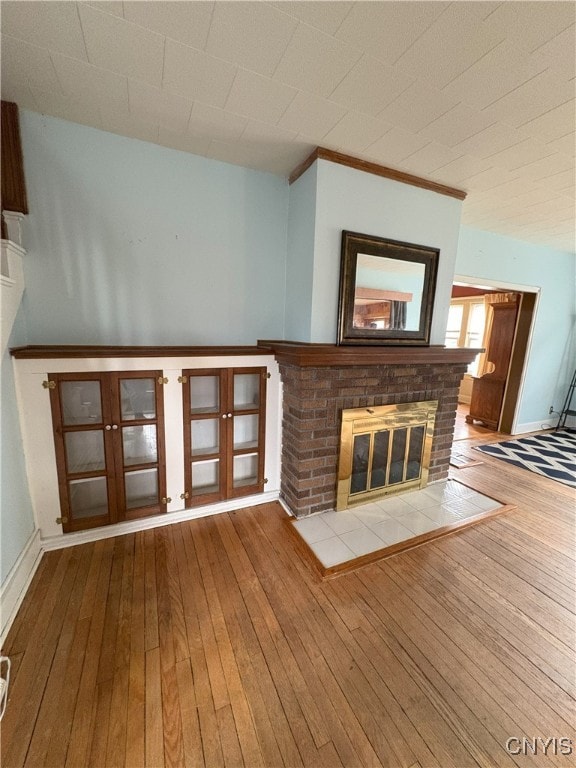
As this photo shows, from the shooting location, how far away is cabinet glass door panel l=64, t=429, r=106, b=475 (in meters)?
1.82

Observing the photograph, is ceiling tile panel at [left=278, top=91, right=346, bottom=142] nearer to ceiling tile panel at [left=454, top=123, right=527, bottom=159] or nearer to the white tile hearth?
ceiling tile panel at [left=454, top=123, right=527, bottom=159]

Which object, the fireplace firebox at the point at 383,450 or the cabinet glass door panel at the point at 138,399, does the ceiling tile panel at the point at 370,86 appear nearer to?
the fireplace firebox at the point at 383,450

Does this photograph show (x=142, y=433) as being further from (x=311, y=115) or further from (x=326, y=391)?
(x=311, y=115)

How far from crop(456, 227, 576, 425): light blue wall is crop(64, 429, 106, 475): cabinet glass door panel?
383 cm

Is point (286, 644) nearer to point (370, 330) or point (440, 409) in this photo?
point (370, 330)

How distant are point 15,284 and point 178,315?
0.88m

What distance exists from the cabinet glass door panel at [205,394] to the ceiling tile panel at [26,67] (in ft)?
5.44

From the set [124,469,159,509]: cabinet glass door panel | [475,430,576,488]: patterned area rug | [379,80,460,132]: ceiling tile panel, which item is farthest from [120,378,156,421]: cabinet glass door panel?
[475,430,576,488]: patterned area rug

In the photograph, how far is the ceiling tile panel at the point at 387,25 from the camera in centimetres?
107

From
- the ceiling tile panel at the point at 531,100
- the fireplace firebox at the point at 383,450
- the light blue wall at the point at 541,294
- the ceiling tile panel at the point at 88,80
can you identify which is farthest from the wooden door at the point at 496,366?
the ceiling tile panel at the point at 88,80

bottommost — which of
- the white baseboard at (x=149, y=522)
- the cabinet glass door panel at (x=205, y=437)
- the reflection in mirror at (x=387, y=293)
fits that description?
the white baseboard at (x=149, y=522)

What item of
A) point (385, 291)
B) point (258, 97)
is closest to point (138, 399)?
point (258, 97)

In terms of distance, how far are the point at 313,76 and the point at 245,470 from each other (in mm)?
2393

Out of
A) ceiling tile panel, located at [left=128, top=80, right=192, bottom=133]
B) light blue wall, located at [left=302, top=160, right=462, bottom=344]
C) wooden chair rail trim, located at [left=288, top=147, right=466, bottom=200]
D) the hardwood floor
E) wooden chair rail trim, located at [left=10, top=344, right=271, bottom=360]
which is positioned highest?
ceiling tile panel, located at [left=128, top=80, right=192, bottom=133]
